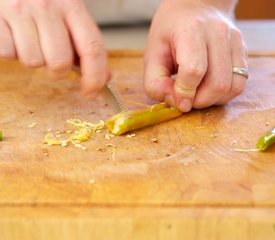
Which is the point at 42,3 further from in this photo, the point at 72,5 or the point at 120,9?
the point at 120,9

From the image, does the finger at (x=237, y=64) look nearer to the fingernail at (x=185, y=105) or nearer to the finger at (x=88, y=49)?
the fingernail at (x=185, y=105)

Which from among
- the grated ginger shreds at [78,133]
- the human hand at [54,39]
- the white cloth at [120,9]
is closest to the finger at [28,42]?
the human hand at [54,39]

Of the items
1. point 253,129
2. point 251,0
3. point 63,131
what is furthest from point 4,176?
point 251,0

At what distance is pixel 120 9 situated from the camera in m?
1.83

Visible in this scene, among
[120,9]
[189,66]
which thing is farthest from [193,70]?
[120,9]

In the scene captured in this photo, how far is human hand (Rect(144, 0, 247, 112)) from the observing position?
1293 millimetres

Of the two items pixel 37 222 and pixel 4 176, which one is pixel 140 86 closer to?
pixel 4 176

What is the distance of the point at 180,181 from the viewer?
39.9 inches

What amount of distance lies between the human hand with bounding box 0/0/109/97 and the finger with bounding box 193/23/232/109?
0.78 feet

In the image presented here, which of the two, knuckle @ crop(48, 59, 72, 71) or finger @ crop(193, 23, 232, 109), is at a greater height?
knuckle @ crop(48, 59, 72, 71)

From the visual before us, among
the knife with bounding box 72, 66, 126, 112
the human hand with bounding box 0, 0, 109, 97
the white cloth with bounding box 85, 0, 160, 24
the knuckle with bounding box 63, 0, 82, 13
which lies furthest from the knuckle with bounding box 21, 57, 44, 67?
the white cloth with bounding box 85, 0, 160, 24

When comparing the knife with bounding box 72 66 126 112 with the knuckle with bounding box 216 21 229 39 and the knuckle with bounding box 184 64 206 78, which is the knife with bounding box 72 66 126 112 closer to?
the knuckle with bounding box 184 64 206 78

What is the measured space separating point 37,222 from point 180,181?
243 mm

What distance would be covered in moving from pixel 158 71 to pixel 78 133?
0.85 feet
